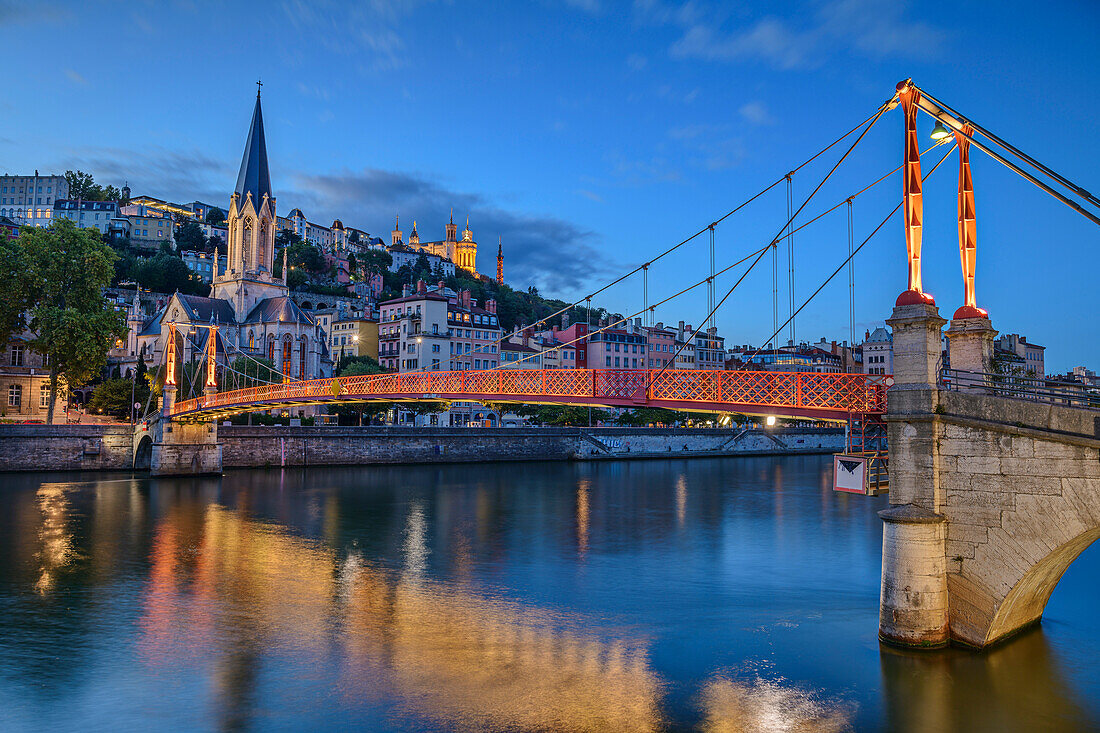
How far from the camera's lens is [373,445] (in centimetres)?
5319

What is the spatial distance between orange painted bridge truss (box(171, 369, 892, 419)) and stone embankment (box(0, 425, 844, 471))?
67.2ft

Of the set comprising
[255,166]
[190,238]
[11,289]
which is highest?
[190,238]

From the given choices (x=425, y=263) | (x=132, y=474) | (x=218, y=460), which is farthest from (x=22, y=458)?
(x=425, y=263)

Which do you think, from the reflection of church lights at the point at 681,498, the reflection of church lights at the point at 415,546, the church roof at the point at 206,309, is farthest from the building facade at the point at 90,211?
the reflection of church lights at the point at 415,546

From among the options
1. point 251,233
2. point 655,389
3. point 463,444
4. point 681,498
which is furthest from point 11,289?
point 655,389

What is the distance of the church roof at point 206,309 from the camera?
77125 mm

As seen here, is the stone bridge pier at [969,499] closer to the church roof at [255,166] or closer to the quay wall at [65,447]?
the quay wall at [65,447]

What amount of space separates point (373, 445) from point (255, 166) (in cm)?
4544

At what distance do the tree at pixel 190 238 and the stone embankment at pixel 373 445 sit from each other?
94.7 m

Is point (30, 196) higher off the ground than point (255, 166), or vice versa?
point (30, 196)

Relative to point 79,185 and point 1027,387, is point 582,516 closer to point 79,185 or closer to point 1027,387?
point 1027,387

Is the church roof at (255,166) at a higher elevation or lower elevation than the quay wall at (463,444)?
higher

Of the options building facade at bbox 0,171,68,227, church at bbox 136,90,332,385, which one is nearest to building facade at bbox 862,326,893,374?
church at bbox 136,90,332,385

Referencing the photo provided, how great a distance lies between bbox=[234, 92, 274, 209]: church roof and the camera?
271 feet
